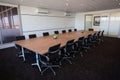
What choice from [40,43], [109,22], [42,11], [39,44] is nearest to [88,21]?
[109,22]

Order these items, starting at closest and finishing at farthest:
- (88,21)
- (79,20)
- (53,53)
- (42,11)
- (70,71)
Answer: (53,53) < (70,71) < (42,11) < (79,20) < (88,21)

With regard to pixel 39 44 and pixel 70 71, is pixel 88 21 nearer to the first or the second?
pixel 39 44

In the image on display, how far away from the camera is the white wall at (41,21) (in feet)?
19.3

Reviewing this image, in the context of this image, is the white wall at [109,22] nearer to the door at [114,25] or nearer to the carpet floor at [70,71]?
the door at [114,25]

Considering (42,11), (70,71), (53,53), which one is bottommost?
(70,71)

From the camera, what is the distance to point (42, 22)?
6938 mm

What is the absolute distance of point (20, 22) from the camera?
5.61 m

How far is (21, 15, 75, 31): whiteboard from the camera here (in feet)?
19.5

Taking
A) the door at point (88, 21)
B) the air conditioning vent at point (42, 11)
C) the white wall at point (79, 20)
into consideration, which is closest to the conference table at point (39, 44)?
the air conditioning vent at point (42, 11)

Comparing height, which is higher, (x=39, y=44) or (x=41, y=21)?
(x=41, y=21)

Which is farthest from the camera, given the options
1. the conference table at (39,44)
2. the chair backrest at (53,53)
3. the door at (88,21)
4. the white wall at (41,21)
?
the door at (88,21)

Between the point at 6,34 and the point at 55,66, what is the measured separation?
402cm

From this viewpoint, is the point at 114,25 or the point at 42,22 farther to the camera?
the point at 114,25

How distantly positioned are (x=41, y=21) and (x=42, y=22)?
0.39 feet
